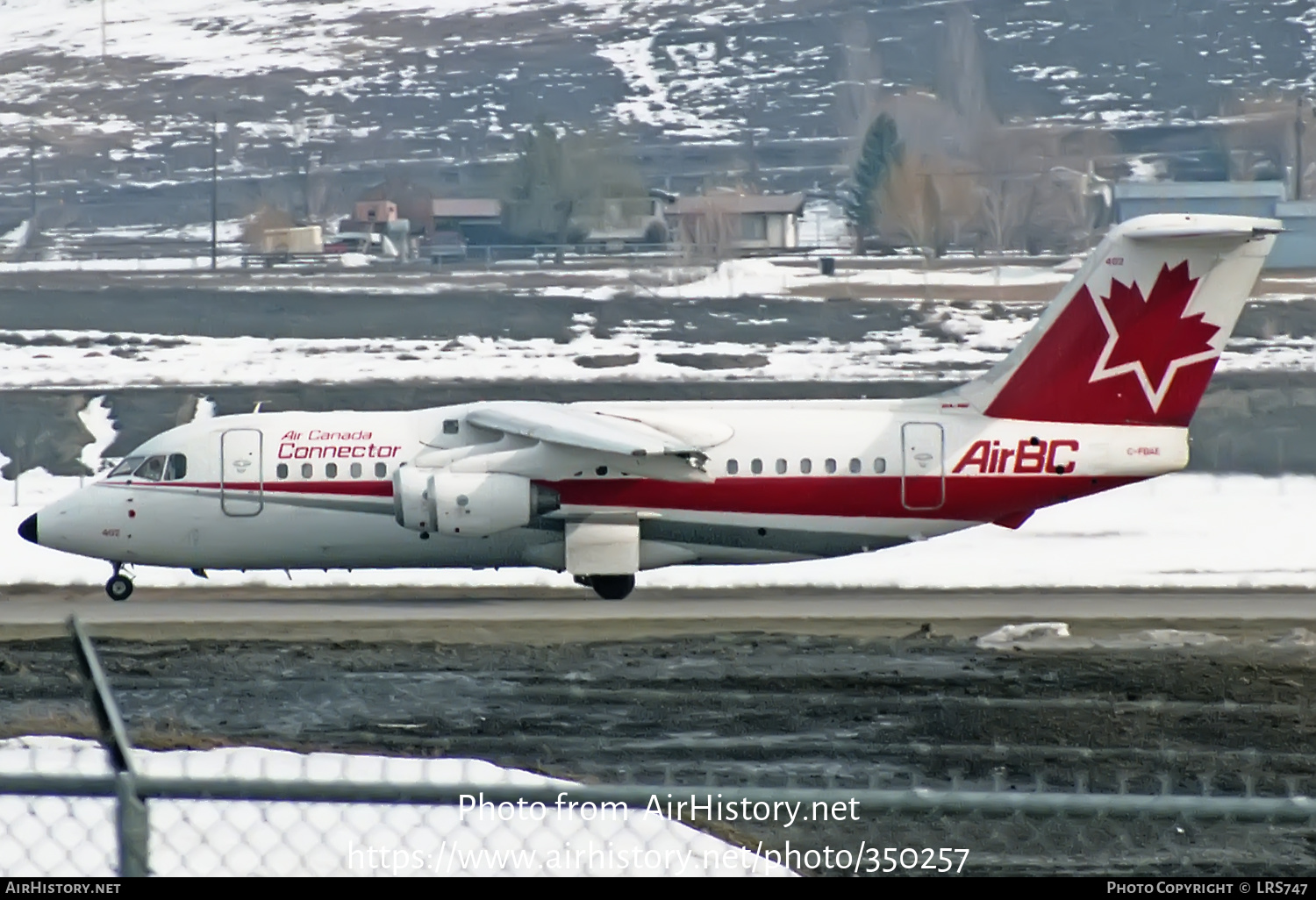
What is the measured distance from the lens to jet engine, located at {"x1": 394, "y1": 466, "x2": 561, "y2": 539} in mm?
23547

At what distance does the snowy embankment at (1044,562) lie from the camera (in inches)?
1025

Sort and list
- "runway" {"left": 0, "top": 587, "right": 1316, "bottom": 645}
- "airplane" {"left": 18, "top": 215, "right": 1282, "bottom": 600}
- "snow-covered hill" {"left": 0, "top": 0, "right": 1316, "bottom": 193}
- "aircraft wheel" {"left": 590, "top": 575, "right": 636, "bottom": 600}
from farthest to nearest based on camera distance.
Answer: "snow-covered hill" {"left": 0, "top": 0, "right": 1316, "bottom": 193}
"aircraft wheel" {"left": 590, "top": 575, "right": 636, "bottom": 600}
"airplane" {"left": 18, "top": 215, "right": 1282, "bottom": 600}
"runway" {"left": 0, "top": 587, "right": 1316, "bottom": 645}

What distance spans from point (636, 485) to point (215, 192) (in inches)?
3334

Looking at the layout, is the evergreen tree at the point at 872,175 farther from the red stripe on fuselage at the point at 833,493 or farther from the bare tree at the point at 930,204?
the red stripe on fuselage at the point at 833,493

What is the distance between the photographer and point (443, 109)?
577ft

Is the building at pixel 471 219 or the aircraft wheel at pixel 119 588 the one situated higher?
the building at pixel 471 219

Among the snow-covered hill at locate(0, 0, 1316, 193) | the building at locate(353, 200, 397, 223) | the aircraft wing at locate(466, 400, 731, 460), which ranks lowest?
the aircraft wing at locate(466, 400, 731, 460)

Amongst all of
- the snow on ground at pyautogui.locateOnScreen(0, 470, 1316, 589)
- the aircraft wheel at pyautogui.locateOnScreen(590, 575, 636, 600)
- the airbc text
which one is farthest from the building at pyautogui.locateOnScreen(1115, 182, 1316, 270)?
the aircraft wheel at pyautogui.locateOnScreen(590, 575, 636, 600)

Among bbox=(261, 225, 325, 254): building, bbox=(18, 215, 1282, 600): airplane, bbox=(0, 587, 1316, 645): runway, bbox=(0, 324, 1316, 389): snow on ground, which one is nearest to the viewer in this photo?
bbox=(0, 587, 1316, 645): runway

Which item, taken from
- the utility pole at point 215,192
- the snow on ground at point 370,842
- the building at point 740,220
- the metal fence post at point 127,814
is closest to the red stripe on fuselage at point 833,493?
the snow on ground at point 370,842

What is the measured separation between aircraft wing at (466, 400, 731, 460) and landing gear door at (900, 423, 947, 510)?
2552 millimetres

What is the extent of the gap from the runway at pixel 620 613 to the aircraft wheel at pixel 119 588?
15 cm

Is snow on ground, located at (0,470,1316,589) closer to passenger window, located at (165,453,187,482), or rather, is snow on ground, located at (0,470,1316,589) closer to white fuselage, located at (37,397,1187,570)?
white fuselage, located at (37,397,1187,570)

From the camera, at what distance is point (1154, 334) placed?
79.2ft
